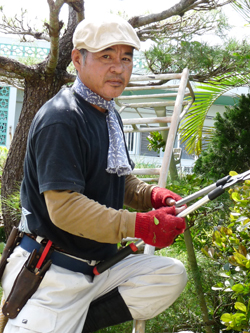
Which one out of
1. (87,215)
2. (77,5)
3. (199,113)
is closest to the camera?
(87,215)

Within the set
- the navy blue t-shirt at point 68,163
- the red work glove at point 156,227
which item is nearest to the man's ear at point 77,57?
the navy blue t-shirt at point 68,163

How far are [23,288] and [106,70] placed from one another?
1018mm

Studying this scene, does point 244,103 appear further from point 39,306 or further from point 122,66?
point 39,306

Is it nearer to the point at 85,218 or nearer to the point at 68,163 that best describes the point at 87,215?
the point at 85,218

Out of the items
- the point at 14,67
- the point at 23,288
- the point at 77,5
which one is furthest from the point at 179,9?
the point at 23,288

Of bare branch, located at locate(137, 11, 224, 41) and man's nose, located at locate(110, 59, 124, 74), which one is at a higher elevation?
bare branch, located at locate(137, 11, 224, 41)

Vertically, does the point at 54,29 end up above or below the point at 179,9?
below

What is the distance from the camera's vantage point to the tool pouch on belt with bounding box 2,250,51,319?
5.65 ft

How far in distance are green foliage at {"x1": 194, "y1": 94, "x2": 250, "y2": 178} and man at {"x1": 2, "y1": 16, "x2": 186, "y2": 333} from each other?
1688mm

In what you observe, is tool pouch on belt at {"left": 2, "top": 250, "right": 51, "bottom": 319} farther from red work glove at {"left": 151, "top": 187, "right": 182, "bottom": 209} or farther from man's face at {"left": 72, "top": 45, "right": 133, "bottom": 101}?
man's face at {"left": 72, "top": 45, "right": 133, "bottom": 101}

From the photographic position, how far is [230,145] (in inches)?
145

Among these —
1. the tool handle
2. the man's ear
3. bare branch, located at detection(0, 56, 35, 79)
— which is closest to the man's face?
the man's ear

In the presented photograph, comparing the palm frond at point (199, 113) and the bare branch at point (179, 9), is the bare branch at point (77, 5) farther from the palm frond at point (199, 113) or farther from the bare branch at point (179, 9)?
the palm frond at point (199, 113)

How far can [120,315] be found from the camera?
6.44 feet
